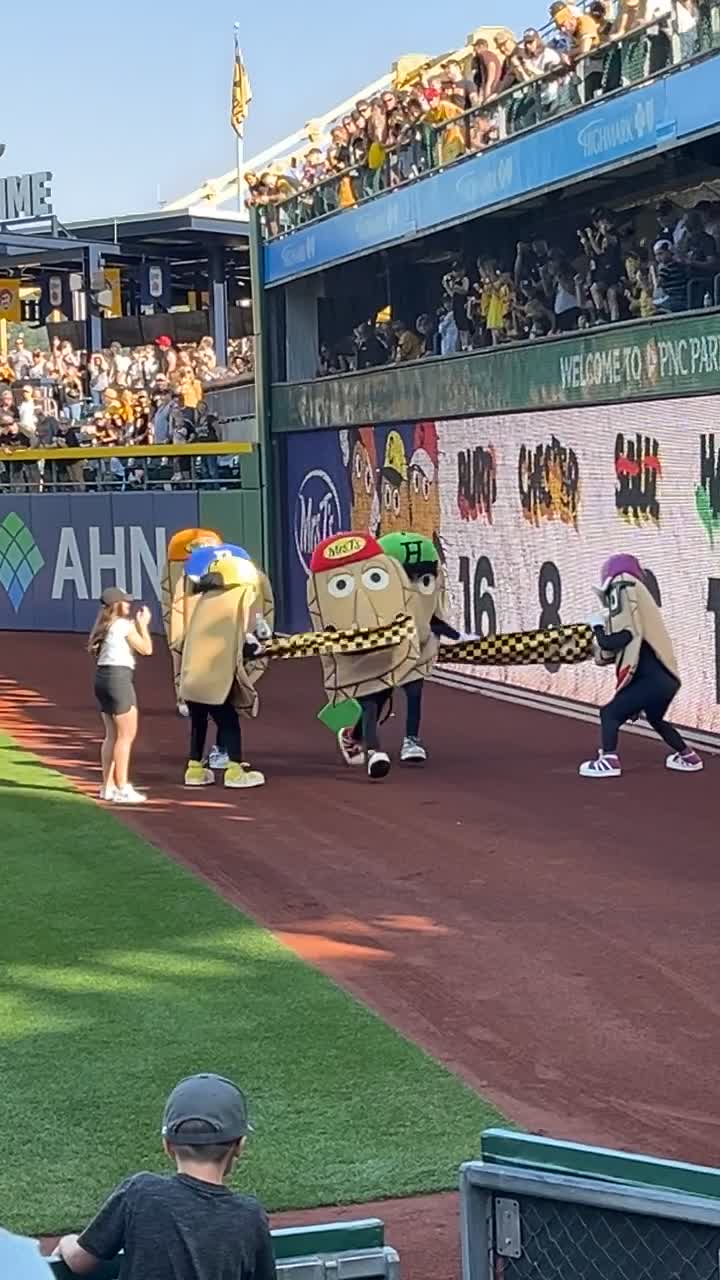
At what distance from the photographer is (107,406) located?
34438 millimetres

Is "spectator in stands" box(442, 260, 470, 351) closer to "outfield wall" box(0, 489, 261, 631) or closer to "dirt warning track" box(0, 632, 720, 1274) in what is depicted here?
"outfield wall" box(0, 489, 261, 631)

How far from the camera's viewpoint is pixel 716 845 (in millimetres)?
11367

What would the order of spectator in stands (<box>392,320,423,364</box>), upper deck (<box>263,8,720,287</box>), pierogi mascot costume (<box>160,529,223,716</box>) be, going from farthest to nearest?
1. spectator in stands (<box>392,320,423,364</box>)
2. upper deck (<box>263,8,720,287</box>)
3. pierogi mascot costume (<box>160,529,223,716</box>)

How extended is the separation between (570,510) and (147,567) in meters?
11.8

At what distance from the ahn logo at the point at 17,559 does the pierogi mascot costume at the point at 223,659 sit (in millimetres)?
17192

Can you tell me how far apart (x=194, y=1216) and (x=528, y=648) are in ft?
36.6

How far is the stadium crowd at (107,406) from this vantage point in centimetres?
3098

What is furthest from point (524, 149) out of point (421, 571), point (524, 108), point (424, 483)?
point (421, 571)

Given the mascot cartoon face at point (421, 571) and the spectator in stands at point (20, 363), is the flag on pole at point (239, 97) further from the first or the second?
the mascot cartoon face at point (421, 571)

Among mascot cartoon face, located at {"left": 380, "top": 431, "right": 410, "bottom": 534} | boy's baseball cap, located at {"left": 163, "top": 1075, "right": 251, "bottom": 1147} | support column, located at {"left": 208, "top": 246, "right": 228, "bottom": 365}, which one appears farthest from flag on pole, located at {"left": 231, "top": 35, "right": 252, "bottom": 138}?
boy's baseball cap, located at {"left": 163, "top": 1075, "right": 251, "bottom": 1147}

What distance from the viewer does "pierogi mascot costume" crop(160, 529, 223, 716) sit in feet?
51.0

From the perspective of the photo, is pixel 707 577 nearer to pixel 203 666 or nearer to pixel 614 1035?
pixel 203 666

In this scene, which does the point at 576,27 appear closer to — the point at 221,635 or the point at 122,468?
the point at 221,635

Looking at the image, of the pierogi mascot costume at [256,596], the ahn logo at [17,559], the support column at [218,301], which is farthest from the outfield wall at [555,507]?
the support column at [218,301]
